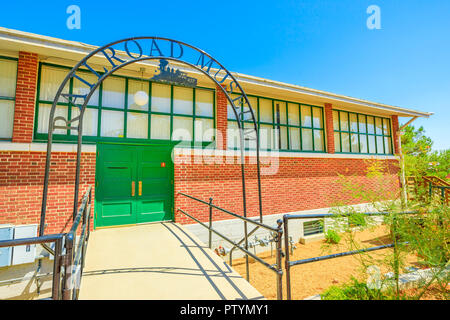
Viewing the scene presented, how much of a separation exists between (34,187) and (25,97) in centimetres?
189

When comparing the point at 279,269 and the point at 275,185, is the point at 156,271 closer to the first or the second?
the point at 279,269

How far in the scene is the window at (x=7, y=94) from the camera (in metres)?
4.43

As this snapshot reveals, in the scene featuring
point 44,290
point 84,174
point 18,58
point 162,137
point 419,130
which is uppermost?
point 419,130

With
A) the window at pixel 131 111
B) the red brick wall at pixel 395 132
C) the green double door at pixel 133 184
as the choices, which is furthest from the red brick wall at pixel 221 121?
the red brick wall at pixel 395 132

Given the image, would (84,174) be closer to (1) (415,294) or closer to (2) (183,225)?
(2) (183,225)

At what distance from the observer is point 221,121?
645 cm

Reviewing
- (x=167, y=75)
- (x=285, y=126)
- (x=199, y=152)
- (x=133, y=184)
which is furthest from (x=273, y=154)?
(x=133, y=184)

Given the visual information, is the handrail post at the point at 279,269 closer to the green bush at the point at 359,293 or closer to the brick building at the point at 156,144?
the green bush at the point at 359,293

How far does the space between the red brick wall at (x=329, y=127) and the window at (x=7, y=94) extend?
30.0 feet

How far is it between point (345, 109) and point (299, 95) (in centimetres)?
284

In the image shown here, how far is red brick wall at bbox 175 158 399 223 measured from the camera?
5.86 metres

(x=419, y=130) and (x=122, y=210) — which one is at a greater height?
(x=419, y=130)

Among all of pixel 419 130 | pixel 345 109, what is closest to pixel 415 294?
pixel 345 109

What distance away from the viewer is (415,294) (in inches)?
109
